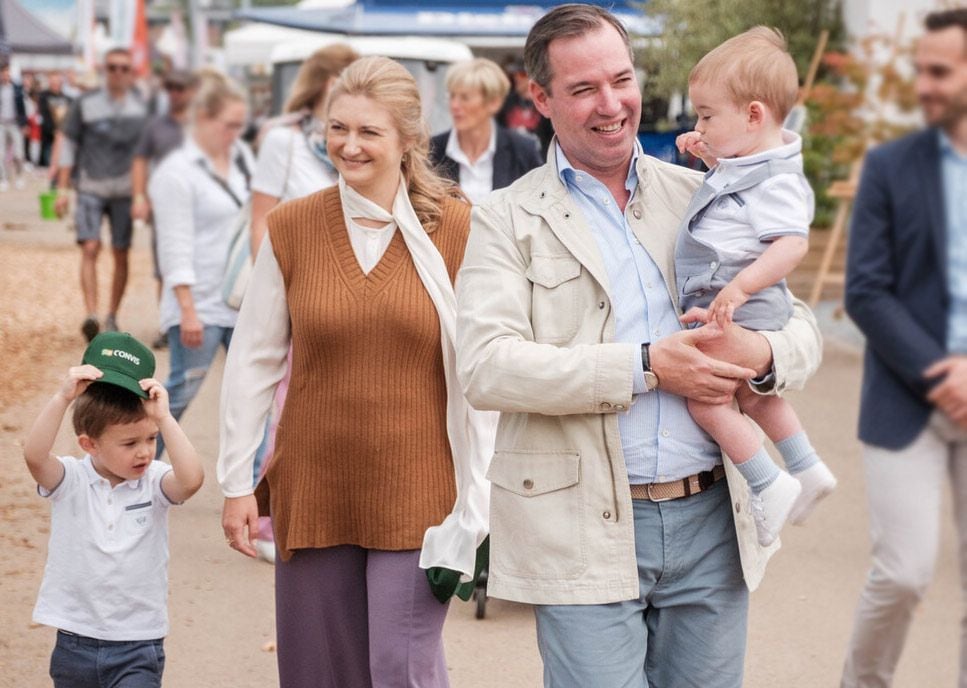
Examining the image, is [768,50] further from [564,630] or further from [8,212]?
[8,212]

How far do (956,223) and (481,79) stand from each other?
558cm

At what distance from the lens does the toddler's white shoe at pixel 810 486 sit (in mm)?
3320

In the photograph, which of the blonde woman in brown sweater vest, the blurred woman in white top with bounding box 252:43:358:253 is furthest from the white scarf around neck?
the blurred woman in white top with bounding box 252:43:358:253

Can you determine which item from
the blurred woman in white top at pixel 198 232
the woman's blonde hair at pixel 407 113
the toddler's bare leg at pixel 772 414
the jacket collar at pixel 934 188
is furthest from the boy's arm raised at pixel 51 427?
the blurred woman in white top at pixel 198 232

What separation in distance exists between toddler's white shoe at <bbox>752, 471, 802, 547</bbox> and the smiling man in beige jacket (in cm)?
7

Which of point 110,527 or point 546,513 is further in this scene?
point 110,527

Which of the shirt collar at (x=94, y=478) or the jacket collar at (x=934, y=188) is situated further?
the shirt collar at (x=94, y=478)

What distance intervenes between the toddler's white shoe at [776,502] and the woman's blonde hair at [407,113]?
4.19 feet

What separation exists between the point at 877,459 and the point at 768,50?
45.9 inches

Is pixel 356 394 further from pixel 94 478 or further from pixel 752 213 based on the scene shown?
pixel 752 213

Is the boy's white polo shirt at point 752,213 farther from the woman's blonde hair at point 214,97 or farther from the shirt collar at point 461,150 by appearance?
the woman's blonde hair at point 214,97

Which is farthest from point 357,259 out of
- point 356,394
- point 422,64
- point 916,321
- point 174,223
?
point 422,64

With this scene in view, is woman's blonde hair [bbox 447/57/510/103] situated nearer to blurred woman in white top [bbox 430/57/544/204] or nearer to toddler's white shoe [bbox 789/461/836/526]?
blurred woman in white top [bbox 430/57/544/204]

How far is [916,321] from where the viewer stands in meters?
2.22
